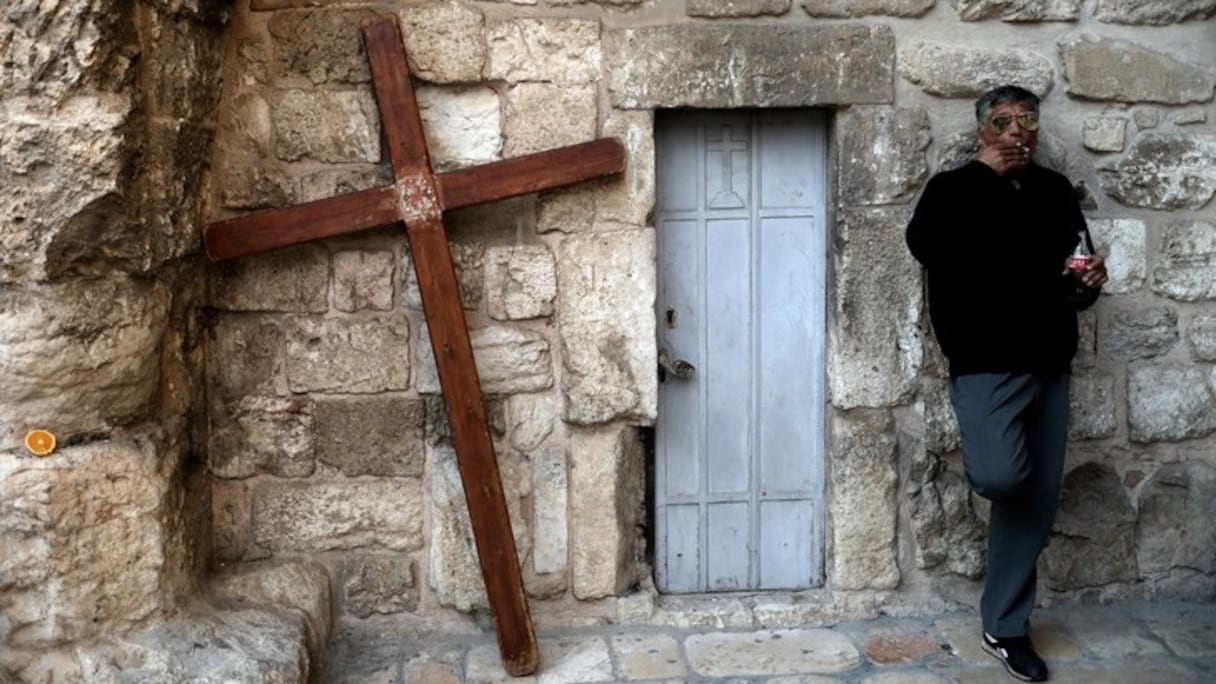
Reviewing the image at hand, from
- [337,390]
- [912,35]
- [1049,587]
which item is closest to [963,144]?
[912,35]

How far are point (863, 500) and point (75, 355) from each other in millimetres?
2281

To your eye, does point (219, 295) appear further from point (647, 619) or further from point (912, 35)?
point (912, 35)

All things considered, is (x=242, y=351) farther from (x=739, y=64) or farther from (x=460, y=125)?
(x=739, y=64)

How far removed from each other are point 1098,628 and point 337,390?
2.38m

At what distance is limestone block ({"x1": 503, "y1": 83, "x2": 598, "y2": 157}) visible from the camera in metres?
4.05

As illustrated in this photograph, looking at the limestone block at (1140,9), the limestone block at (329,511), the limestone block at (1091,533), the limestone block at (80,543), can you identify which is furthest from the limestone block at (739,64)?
the limestone block at (80,543)

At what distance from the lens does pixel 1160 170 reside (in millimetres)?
4305

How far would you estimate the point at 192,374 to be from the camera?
400 cm

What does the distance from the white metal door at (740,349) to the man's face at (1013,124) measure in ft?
1.81

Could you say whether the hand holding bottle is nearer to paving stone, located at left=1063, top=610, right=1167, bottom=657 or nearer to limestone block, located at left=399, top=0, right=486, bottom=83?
paving stone, located at left=1063, top=610, right=1167, bottom=657

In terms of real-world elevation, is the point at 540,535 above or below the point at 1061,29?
below

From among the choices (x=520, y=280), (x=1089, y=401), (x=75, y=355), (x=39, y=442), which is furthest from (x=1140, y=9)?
(x=39, y=442)

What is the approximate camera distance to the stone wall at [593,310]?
4004 millimetres

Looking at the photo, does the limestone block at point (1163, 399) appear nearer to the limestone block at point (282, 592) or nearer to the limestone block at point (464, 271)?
the limestone block at point (464, 271)
